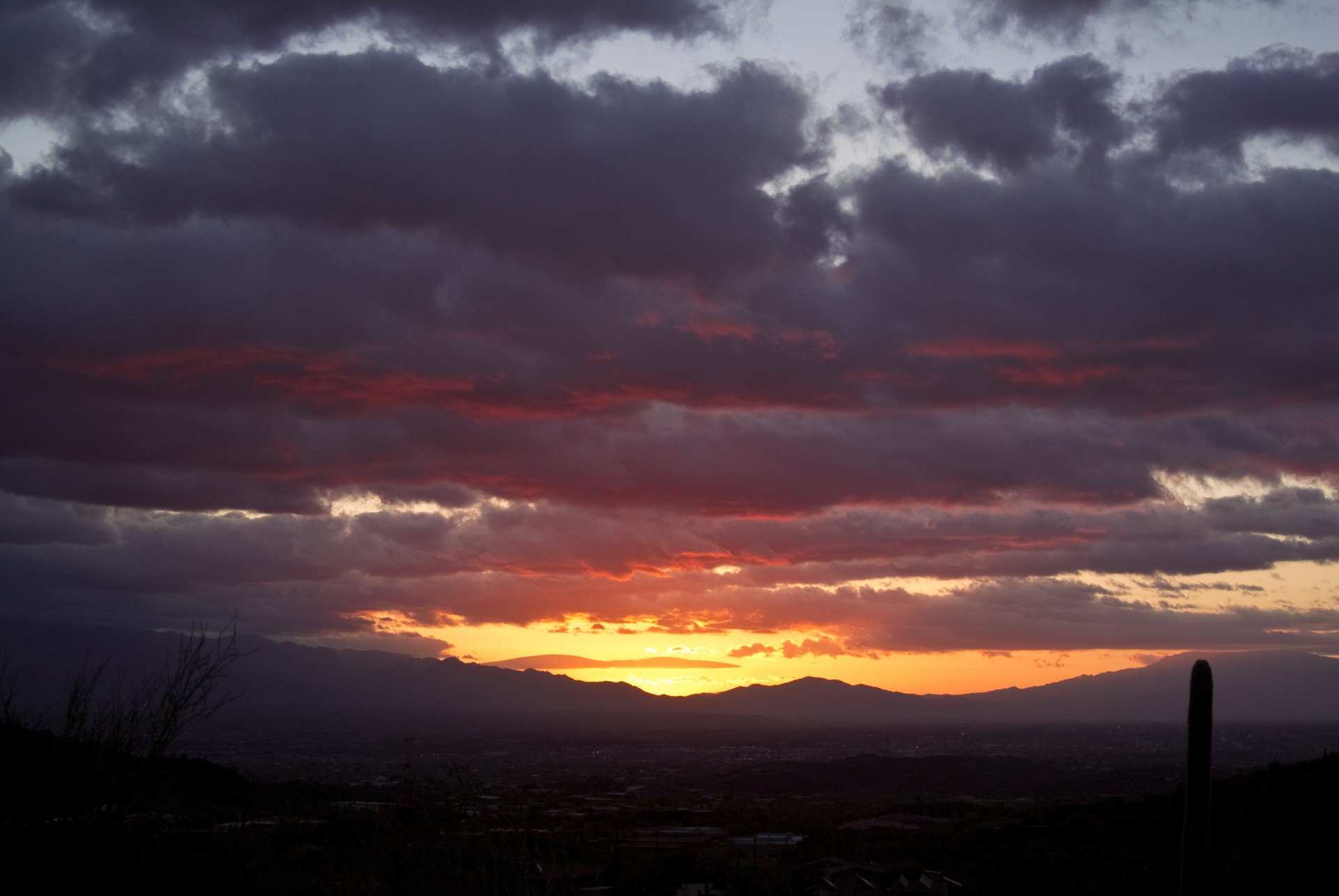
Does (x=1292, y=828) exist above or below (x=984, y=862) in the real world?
above

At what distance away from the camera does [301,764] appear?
61.0 m

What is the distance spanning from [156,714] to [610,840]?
17034 mm

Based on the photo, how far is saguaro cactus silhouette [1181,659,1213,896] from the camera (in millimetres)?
7020

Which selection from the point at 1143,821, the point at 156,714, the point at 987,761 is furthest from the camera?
the point at 987,761

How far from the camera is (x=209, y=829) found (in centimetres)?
1081

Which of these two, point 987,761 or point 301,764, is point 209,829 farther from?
point 987,761

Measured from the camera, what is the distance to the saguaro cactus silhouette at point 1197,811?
7.02m

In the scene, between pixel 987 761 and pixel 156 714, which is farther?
pixel 987 761

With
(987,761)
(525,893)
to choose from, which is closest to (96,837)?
(525,893)

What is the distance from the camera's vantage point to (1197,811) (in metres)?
7.08

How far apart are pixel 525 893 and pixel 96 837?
→ 13.4 ft

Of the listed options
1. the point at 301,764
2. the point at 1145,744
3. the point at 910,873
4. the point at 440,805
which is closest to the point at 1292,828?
the point at 910,873

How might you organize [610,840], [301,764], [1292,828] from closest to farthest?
[1292,828]
[610,840]
[301,764]

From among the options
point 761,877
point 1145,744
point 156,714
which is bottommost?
point 1145,744
